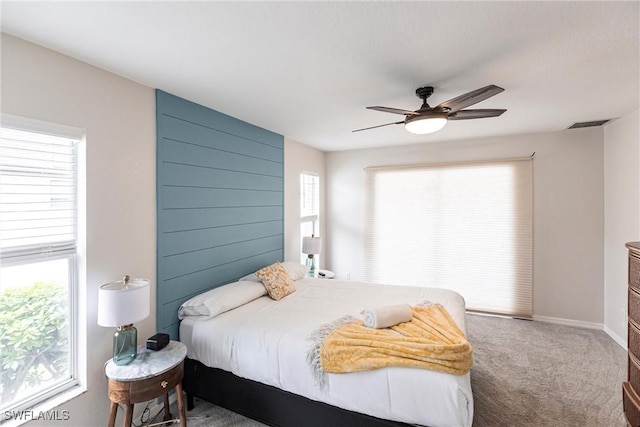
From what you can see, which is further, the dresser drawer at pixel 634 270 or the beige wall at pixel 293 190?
the beige wall at pixel 293 190

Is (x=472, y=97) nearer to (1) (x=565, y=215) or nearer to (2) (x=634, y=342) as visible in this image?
(2) (x=634, y=342)

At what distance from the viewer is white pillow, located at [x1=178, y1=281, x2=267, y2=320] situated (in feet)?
8.34

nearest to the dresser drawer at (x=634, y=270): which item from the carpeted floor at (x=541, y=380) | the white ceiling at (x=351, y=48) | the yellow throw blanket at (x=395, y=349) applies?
the yellow throw blanket at (x=395, y=349)

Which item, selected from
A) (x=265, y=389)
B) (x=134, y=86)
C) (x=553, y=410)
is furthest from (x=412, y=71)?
(x=553, y=410)

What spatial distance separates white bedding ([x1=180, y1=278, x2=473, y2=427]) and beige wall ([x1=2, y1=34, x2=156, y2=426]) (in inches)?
24.6

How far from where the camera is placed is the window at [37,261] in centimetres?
171

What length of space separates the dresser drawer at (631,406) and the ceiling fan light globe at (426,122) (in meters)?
2.09

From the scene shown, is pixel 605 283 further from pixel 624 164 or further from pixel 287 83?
pixel 287 83

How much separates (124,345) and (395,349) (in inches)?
68.7

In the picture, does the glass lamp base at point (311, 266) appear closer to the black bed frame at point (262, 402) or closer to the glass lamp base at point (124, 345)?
the black bed frame at point (262, 402)

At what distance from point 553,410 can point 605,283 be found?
2420 mm

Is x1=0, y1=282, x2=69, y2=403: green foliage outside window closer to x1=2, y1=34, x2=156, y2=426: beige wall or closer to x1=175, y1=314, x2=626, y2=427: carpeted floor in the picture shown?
x1=2, y1=34, x2=156, y2=426: beige wall

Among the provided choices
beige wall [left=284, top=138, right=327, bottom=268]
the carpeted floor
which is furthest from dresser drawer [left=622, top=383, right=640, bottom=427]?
beige wall [left=284, top=138, right=327, bottom=268]

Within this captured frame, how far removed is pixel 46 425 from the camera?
1797mm
